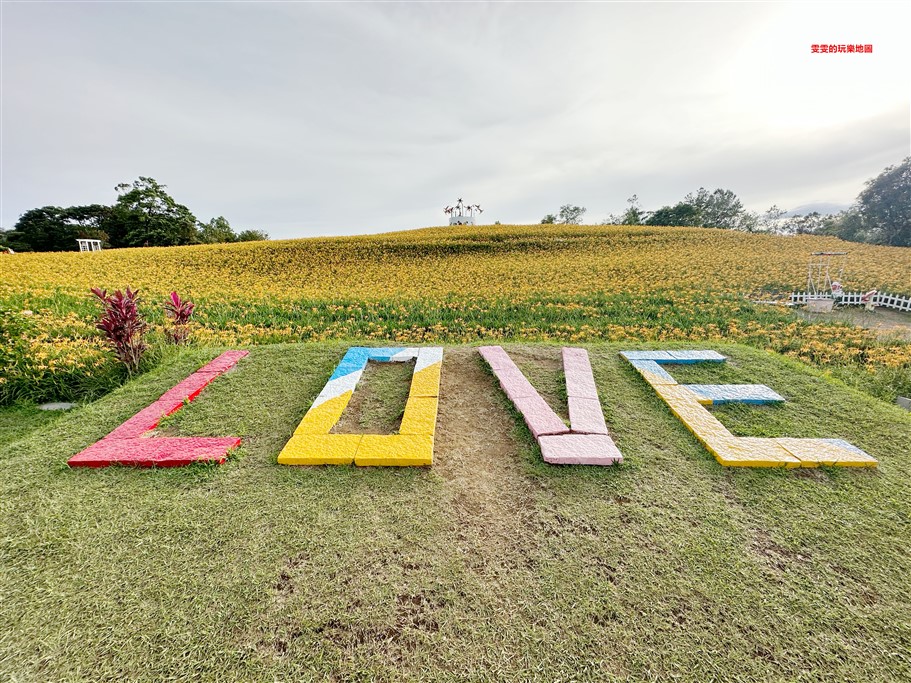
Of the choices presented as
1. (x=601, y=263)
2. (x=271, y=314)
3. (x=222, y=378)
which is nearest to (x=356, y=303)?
(x=271, y=314)

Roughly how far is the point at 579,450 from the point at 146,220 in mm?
54795

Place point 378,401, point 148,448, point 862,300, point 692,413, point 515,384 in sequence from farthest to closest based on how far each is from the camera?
1. point 862,300
2. point 515,384
3. point 378,401
4. point 692,413
5. point 148,448

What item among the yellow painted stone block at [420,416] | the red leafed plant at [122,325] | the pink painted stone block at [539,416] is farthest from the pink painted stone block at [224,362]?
the pink painted stone block at [539,416]

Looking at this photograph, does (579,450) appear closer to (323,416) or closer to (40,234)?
(323,416)

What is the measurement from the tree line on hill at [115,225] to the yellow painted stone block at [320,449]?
160 ft

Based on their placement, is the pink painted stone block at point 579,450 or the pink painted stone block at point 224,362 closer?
the pink painted stone block at point 579,450

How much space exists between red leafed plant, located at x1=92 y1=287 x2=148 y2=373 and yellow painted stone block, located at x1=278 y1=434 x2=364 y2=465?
12.9ft

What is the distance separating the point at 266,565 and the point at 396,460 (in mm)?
1146

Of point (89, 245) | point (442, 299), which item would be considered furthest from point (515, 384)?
point (89, 245)

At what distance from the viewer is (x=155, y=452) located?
3.15 m

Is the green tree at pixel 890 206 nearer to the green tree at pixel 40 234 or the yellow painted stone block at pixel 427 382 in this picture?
the yellow painted stone block at pixel 427 382

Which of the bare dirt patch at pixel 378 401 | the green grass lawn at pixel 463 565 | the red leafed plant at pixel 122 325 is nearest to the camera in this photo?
the green grass lawn at pixel 463 565

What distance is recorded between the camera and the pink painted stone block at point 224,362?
4.88 metres

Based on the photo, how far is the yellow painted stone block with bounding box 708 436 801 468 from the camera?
3006 mm
